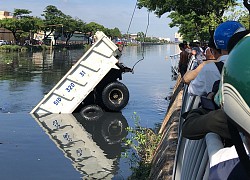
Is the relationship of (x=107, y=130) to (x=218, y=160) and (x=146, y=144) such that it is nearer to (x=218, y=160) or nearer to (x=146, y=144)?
(x=146, y=144)

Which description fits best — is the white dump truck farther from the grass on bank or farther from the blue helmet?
the blue helmet

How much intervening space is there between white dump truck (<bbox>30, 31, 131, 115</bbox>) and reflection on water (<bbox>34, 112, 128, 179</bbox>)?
1.04 ft

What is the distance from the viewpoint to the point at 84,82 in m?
10.8

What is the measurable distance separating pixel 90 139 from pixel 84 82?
2.58 m

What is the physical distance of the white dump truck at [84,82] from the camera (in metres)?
10.6

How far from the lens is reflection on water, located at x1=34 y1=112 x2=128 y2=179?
677 cm

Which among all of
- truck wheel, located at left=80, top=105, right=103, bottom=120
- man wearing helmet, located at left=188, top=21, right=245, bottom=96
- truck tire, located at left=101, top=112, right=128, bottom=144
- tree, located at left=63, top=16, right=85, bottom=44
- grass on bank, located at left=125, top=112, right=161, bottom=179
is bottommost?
truck tire, located at left=101, top=112, right=128, bottom=144

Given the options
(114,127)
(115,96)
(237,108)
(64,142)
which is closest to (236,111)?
(237,108)

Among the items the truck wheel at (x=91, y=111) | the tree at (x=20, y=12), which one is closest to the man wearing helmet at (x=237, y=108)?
the truck wheel at (x=91, y=111)

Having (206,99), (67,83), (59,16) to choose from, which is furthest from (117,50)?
(59,16)

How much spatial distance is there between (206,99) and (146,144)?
4.47 metres

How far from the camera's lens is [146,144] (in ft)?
21.7

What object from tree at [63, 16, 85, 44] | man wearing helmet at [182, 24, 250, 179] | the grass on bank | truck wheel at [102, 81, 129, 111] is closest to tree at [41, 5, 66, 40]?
tree at [63, 16, 85, 44]

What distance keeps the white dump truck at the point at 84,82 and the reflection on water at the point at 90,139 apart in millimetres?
316
